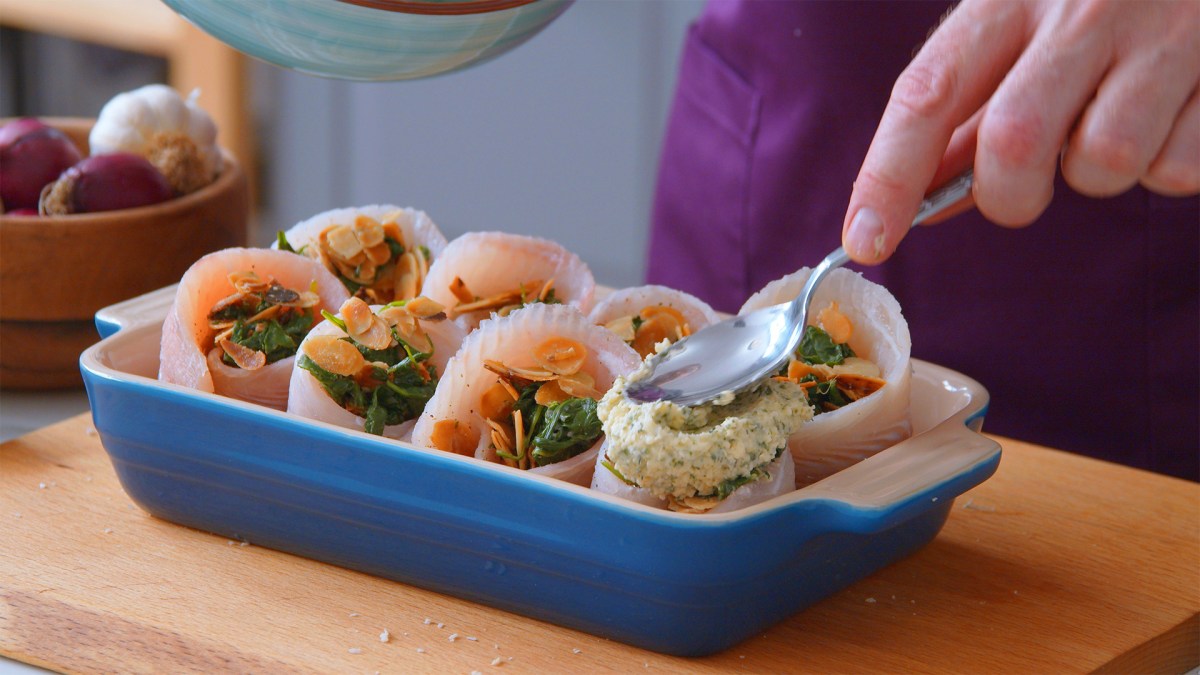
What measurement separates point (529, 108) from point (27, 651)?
6.43ft

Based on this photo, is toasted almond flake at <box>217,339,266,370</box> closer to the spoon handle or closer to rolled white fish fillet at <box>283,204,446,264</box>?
rolled white fish fillet at <box>283,204,446,264</box>

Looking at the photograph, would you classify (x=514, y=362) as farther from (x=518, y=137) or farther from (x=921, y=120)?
(x=518, y=137)

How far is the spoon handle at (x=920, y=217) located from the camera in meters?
0.78

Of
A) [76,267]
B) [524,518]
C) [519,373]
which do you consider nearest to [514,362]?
[519,373]

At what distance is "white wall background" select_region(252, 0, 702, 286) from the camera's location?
2447mm

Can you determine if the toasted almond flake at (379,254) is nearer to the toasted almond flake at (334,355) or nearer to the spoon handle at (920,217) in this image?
the toasted almond flake at (334,355)

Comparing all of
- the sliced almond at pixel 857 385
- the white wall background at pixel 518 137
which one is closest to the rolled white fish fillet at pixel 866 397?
the sliced almond at pixel 857 385

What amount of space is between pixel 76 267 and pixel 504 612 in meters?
0.50

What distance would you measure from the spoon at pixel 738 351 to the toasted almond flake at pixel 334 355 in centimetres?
18

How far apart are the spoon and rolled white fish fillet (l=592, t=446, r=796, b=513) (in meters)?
0.04

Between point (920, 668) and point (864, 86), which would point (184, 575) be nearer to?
point (920, 668)

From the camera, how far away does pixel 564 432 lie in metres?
0.77

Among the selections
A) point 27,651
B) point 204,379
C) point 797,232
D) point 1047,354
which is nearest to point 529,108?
point 797,232

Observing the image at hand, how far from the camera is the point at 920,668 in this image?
724 millimetres
